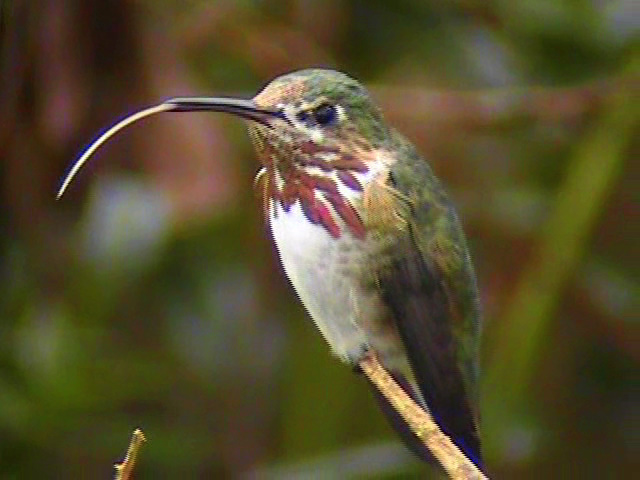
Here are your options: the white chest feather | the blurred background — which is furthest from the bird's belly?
the blurred background

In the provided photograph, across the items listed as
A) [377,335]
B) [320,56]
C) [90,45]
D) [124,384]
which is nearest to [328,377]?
[124,384]

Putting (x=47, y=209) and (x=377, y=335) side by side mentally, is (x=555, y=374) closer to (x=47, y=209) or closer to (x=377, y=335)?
(x=47, y=209)

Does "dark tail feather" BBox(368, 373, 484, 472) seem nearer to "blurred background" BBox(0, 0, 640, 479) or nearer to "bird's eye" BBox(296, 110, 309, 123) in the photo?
"bird's eye" BBox(296, 110, 309, 123)

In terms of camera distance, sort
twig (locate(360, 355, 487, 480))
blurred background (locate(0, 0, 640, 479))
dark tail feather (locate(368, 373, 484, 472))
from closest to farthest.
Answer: twig (locate(360, 355, 487, 480))
dark tail feather (locate(368, 373, 484, 472))
blurred background (locate(0, 0, 640, 479))

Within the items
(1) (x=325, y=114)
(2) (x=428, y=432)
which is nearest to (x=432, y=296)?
(1) (x=325, y=114)

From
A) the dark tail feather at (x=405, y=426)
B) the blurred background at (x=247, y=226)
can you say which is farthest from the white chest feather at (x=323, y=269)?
the blurred background at (x=247, y=226)
